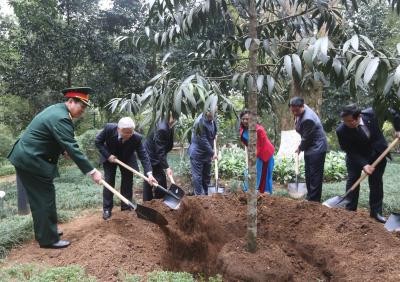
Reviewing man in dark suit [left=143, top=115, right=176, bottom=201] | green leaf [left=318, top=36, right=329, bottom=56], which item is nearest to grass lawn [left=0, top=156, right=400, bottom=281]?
man in dark suit [left=143, top=115, right=176, bottom=201]

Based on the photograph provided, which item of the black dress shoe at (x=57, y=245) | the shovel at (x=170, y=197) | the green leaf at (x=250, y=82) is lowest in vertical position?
the black dress shoe at (x=57, y=245)

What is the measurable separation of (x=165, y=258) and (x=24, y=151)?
1.82 meters

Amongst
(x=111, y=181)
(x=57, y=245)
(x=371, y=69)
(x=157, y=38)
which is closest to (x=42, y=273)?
(x=57, y=245)

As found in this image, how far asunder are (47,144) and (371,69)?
3259mm

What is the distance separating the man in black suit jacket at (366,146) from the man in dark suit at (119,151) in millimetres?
2517

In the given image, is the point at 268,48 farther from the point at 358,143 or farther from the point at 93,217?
the point at 93,217

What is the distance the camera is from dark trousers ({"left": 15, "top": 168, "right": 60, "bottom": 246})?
4254 millimetres

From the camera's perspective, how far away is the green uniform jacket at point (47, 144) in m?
4.09

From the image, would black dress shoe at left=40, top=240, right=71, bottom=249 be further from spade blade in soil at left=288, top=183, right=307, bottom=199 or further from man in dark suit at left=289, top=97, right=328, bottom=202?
spade blade in soil at left=288, top=183, right=307, bottom=199

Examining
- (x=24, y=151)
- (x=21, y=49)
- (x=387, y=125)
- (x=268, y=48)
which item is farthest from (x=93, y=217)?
(x=387, y=125)

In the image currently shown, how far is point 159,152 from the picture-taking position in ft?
19.0

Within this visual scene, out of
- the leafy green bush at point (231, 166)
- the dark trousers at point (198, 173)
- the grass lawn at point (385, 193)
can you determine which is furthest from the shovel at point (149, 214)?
the leafy green bush at point (231, 166)

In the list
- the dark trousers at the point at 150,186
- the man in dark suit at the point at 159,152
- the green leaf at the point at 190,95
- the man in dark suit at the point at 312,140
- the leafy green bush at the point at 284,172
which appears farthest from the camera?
the leafy green bush at the point at 284,172

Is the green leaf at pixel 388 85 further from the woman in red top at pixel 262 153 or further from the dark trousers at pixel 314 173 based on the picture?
the woman in red top at pixel 262 153
